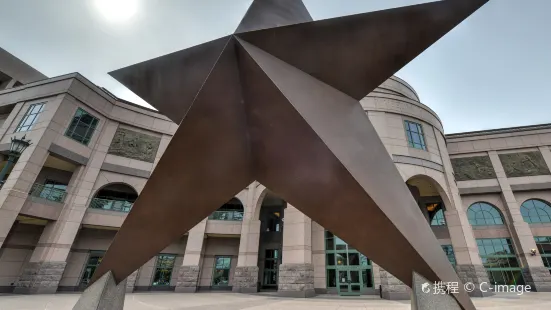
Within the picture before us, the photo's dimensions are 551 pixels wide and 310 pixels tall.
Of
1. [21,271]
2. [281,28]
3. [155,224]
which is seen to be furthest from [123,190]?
[281,28]

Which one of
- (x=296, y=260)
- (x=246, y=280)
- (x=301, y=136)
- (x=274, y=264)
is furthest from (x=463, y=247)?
(x=301, y=136)

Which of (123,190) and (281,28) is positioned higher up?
(123,190)

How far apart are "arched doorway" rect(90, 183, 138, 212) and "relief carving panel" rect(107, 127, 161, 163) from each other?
2388 mm

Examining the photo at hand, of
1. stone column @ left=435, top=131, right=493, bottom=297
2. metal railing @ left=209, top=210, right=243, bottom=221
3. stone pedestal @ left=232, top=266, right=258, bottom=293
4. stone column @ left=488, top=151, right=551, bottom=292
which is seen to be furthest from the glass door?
stone column @ left=488, top=151, right=551, bottom=292

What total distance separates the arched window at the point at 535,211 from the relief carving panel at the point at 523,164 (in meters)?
2.23

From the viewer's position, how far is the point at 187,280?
17.2 meters

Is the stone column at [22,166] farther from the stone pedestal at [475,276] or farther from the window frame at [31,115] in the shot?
the stone pedestal at [475,276]

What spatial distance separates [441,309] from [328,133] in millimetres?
2888

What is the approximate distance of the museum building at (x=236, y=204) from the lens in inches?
599

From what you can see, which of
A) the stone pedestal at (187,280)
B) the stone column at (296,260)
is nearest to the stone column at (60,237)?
the stone pedestal at (187,280)

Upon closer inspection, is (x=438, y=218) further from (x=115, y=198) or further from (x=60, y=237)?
(x=60, y=237)

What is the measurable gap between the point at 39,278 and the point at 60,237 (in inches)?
88.0

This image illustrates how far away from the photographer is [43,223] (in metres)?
17.2

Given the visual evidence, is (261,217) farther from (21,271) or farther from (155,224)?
(155,224)
